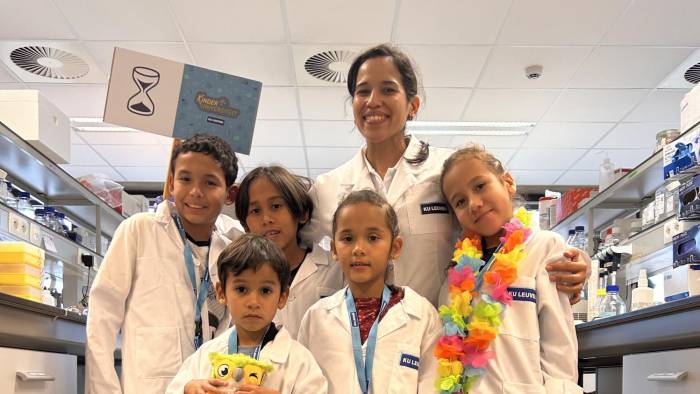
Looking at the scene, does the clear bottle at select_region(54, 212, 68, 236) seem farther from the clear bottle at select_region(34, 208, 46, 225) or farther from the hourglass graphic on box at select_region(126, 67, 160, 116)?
the hourglass graphic on box at select_region(126, 67, 160, 116)

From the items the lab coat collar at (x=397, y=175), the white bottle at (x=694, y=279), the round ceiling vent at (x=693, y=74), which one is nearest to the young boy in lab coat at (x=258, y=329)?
the lab coat collar at (x=397, y=175)

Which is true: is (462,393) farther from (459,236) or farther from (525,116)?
(525,116)

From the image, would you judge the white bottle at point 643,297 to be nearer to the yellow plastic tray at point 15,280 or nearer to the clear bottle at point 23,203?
the yellow plastic tray at point 15,280

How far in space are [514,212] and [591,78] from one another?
4162 mm

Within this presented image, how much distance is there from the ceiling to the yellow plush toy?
97.3 inches

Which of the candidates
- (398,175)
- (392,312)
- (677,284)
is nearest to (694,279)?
(677,284)

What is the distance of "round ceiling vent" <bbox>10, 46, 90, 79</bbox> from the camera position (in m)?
5.34

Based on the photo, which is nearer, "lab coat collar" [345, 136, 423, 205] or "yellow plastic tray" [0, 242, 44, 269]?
"lab coat collar" [345, 136, 423, 205]

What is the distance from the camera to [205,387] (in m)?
1.54

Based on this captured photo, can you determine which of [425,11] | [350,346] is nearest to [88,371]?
[350,346]

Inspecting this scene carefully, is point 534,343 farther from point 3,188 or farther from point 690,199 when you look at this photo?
point 3,188

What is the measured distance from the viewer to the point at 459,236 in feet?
7.01

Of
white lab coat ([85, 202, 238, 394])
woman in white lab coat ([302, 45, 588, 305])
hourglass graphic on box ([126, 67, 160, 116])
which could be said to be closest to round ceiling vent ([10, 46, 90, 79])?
hourglass graphic on box ([126, 67, 160, 116])

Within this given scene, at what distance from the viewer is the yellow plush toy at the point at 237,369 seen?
157 cm
